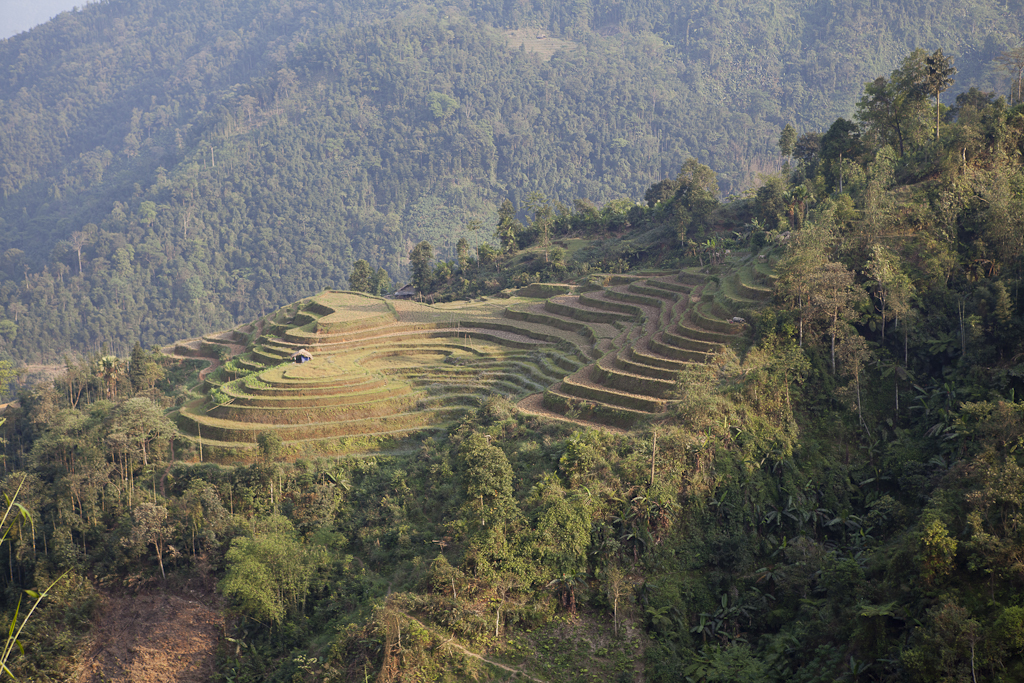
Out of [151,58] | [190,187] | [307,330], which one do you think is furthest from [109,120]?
[307,330]

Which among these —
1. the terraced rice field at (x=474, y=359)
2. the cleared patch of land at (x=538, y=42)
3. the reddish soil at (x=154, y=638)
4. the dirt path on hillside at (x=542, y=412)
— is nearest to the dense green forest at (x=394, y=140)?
the cleared patch of land at (x=538, y=42)

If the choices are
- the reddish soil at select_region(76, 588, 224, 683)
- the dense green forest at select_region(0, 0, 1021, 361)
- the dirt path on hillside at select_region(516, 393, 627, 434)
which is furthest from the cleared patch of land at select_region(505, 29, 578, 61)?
the reddish soil at select_region(76, 588, 224, 683)

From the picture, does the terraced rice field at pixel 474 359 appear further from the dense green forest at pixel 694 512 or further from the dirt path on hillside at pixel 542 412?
the dense green forest at pixel 694 512

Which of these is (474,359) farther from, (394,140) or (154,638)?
(394,140)

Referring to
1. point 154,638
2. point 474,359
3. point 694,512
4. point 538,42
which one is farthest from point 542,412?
point 538,42

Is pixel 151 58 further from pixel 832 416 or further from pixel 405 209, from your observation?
pixel 832 416
